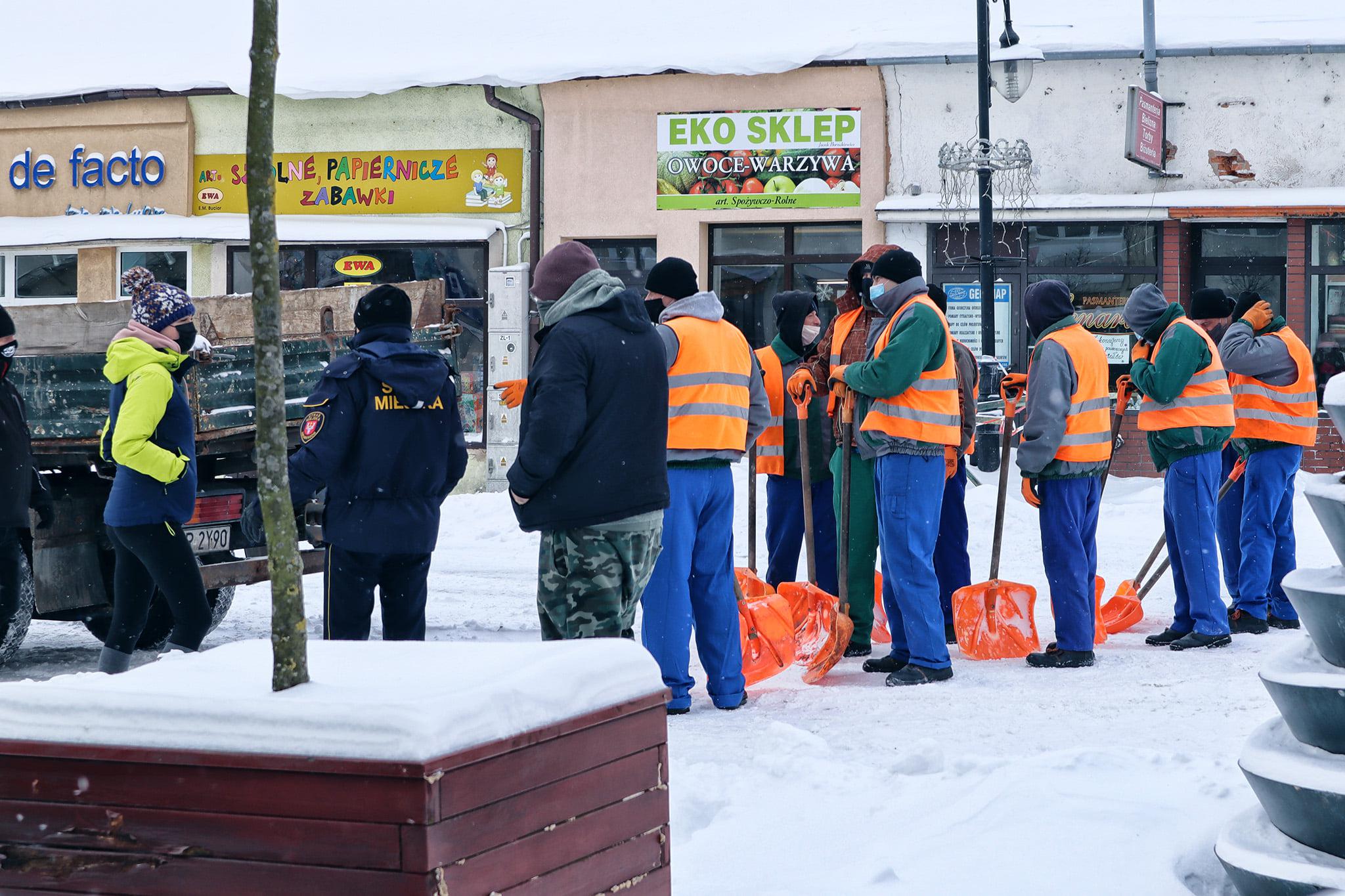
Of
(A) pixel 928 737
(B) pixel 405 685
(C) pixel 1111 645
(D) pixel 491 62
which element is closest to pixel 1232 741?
(A) pixel 928 737

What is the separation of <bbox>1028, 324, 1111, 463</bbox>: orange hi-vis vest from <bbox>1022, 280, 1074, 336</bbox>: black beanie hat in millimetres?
88

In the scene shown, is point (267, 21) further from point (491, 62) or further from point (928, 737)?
point (491, 62)

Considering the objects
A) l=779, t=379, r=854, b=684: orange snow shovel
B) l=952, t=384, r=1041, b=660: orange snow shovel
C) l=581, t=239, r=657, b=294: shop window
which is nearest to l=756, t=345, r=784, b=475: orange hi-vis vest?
l=779, t=379, r=854, b=684: orange snow shovel

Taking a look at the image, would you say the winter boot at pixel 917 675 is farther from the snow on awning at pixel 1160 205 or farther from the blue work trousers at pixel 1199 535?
the snow on awning at pixel 1160 205

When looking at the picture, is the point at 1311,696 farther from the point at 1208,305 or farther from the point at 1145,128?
the point at 1145,128

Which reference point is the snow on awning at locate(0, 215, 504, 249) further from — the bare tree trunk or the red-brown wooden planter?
the red-brown wooden planter

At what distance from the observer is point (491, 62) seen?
58.3ft

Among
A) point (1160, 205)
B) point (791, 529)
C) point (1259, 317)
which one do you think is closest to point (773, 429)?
point (791, 529)

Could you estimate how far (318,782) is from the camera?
222cm

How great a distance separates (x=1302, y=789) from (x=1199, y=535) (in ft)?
16.1

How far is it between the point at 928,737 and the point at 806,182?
12.1 meters

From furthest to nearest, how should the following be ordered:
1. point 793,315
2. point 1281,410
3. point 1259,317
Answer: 1. point 1259,317
2. point 1281,410
3. point 793,315

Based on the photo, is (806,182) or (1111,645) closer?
(1111,645)

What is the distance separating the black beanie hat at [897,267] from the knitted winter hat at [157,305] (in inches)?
115
